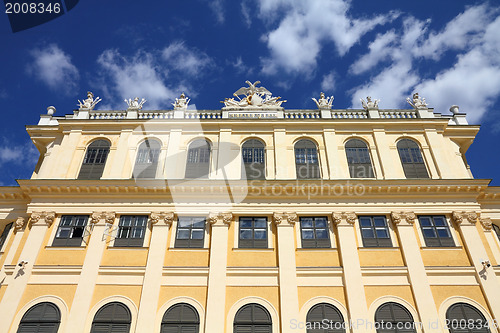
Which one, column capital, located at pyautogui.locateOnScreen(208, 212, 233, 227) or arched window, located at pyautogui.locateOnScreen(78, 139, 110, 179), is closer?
column capital, located at pyautogui.locateOnScreen(208, 212, 233, 227)

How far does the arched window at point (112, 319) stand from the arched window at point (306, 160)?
35.0 feet

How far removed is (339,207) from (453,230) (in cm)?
555

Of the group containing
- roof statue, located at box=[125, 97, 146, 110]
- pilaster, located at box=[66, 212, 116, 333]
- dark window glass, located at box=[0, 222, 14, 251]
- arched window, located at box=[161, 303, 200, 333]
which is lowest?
arched window, located at box=[161, 303, 200, 333]

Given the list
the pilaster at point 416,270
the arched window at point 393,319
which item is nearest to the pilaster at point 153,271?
the arched window at point 393,319

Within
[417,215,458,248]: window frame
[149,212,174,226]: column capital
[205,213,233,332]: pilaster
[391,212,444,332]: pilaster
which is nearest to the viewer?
[205,213,233,332]: pilaster

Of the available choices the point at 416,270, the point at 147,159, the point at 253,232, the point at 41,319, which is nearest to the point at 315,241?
the point at 253,232

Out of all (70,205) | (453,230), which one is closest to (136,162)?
(70,205)

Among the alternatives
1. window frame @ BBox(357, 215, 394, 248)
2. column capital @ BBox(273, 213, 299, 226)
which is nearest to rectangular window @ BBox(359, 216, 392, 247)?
window frame @ BBox(357, 215, 394, 248)

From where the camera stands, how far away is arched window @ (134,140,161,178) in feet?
67.4

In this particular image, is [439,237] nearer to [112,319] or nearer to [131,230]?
[131,230]

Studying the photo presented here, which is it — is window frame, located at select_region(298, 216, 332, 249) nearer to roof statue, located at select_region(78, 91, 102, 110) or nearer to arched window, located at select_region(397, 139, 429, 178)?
arched window, located at select_region(397, 139, 429, 178)

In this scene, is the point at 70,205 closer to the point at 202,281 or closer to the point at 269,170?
the point at 202,281

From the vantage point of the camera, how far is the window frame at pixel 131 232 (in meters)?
18.3

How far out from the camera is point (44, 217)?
61.5ft
